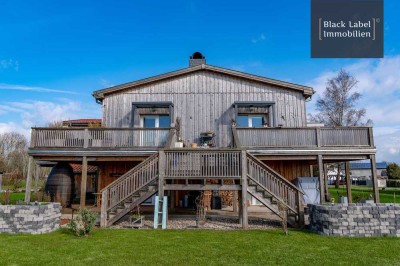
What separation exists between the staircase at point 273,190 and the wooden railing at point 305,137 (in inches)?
111

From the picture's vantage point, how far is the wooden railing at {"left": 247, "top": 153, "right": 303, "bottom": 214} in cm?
932

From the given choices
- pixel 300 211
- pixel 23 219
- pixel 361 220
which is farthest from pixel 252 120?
pixel 23 219

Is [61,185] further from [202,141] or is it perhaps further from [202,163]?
[202,163]

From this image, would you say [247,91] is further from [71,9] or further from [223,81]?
[71,9]

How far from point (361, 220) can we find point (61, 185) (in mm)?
13323

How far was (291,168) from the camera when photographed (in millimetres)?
15016

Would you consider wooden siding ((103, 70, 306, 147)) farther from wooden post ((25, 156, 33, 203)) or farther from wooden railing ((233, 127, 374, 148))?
wooden post ((25, 156, 33, 203))

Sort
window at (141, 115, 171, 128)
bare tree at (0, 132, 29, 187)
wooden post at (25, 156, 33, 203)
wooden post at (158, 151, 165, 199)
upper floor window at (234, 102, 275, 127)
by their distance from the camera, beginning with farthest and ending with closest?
1. bare tree at (0, 132, 29, 187)
2. window at (141, 115, 171, 128)
3. upper floor window at (234, 102, 275, 127)
4. wooden post at (25, 156, 33, 203)
5. wooden post at (158, 151, 165, 199)

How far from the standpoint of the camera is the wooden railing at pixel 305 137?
1230 centimetres

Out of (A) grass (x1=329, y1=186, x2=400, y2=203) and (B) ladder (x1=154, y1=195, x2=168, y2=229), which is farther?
(A) grass (x1=329, y1=186, x2=400, y2=203)

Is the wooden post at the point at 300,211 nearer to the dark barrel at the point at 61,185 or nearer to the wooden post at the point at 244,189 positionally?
the wooden post at the point at 244,189

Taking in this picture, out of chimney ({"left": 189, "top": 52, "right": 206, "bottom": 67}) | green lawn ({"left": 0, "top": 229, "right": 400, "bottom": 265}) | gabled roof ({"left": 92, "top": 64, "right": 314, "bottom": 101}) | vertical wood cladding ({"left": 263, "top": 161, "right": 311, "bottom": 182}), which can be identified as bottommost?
green lawn ({"left": 0, "top": 229, "right": 400, "bottom": 265})

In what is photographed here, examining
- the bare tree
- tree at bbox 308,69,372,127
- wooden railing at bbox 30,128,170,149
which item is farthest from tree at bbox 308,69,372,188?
the bare tree

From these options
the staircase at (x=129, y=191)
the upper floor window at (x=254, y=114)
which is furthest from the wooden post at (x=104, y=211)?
the upper floor window at (x=254, y=114)
